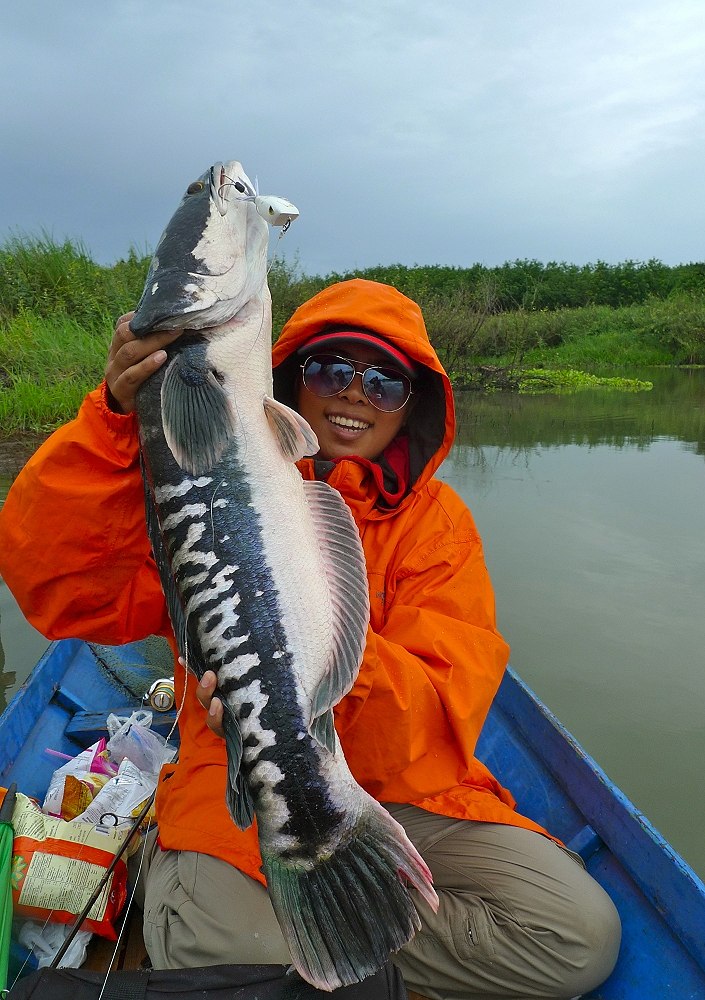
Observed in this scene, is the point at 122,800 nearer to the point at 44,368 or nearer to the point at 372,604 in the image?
the point at 372,604

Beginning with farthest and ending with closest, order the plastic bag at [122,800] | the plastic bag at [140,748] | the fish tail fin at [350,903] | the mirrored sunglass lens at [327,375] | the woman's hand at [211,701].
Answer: the plastic bag at [140,748] → the plastic bag at [122,800] → the mirrored sunglass lens at [327,375] → the woman's hand at [211,701] → the fish tail fin at [350,903]

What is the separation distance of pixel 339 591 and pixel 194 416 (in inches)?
23.9

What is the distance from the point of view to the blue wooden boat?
7.41 ft

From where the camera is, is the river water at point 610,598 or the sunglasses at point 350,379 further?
the river water at point 610,598

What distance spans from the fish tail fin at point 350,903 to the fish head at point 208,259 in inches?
54.3

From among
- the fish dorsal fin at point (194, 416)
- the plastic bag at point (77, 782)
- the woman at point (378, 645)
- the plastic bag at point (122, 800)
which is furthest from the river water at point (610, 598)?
the fish dorsal fin at point (194, 416)

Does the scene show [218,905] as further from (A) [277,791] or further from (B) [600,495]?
(B) [600,495]

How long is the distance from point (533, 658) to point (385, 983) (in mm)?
3683

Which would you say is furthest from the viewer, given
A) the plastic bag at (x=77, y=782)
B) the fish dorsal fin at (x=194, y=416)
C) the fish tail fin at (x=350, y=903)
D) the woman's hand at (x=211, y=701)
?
the plastic bag at (x=77, y=782)

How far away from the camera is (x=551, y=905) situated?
7.52 feet

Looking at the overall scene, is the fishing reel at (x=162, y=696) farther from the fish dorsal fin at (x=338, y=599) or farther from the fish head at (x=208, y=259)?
the fish head at (x=208, y=259)

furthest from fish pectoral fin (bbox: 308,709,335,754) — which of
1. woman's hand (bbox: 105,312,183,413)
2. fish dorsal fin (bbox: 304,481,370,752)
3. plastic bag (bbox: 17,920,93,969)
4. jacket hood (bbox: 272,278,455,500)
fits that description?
plastic bag (bbox: 17,920,93,969)

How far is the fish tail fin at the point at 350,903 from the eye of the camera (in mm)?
1578

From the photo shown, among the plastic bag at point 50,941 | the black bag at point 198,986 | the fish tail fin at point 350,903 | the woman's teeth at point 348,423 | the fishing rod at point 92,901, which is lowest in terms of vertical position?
the plastic bag at point 50,941
